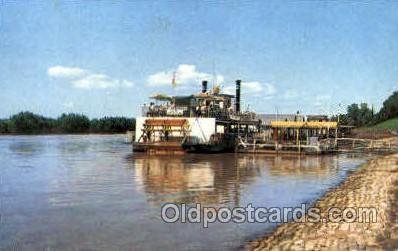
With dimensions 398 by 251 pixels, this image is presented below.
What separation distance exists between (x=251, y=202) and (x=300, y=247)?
7342 mm

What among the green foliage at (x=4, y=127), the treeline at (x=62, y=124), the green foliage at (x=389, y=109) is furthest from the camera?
the treeline at (x=62, y=124)

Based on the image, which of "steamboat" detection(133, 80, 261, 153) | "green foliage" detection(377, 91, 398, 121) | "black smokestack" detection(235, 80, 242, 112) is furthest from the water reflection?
"green foliage" detection(377, 91, 398, 121)

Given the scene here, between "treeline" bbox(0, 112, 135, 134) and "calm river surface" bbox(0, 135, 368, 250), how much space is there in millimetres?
81563

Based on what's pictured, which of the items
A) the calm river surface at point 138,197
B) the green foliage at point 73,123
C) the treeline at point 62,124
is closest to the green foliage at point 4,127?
the treeline at point 62,124

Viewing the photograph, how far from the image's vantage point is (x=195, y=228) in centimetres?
1347

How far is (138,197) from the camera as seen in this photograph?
62.1ft

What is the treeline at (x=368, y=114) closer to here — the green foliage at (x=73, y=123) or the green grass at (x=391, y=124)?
the green grass at (x=391, y=124)

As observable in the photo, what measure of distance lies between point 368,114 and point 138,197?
109 m

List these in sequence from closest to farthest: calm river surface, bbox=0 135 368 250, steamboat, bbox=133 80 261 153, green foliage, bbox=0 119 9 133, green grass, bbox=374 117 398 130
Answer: calm river surface, bbox=0 135 368 250 → steamboat, bbox=133 80 261 153 → green grass, bbox=374 117 398 130 → green foliage, bbox=0 119 9 133

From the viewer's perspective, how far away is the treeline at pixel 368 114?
100500 mm

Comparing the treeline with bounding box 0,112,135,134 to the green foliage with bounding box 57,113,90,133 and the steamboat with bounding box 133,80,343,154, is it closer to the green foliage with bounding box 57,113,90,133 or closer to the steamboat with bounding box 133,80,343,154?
the green foliage with bounding box 57,113,90,133

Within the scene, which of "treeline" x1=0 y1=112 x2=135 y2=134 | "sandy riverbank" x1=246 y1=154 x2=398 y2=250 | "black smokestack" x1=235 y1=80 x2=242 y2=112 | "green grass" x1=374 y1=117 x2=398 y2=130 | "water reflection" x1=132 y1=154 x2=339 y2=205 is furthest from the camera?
"treeline" x1=0 y1=112 x2=135 y2=134

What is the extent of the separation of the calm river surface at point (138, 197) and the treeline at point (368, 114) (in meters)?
62.5

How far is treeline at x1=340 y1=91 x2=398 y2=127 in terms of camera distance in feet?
330
